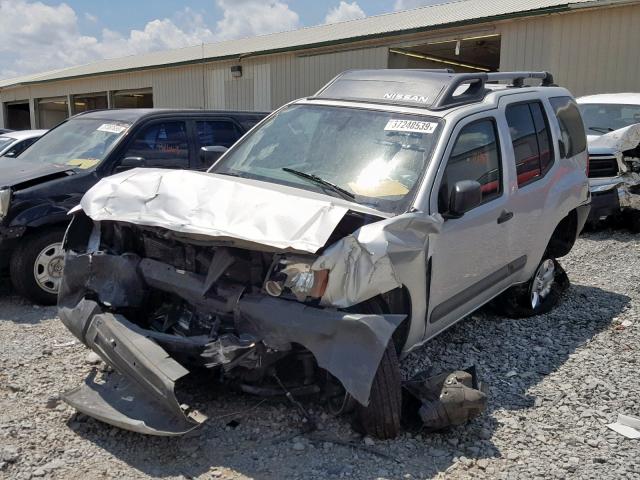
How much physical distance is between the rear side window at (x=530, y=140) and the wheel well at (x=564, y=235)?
2.75 ft

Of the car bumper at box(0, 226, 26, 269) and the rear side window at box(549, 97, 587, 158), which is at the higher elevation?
the rear side window at box(549, 97, 587, 158)

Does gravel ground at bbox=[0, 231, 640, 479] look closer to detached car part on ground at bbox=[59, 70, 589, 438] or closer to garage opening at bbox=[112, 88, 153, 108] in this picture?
detached car part on ground at bbox=[59, 70, 589, 438]

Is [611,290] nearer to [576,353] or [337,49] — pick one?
[576,353]

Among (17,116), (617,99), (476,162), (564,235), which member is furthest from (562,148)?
(17,116)

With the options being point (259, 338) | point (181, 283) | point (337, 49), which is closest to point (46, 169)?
point (181, 283)

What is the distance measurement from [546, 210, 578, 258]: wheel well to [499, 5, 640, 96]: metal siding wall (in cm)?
794

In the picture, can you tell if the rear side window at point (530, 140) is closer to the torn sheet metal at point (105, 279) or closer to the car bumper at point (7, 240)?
the torn sheet metal at point (105, 279)

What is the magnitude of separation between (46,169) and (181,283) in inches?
121

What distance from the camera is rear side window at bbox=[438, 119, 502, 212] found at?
3.95 m

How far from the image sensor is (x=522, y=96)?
16.6ft

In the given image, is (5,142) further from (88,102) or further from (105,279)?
(88,102)

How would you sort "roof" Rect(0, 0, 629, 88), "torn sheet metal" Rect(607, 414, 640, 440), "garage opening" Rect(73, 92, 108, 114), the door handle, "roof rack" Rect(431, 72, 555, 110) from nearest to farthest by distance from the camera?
1. "torn sheet metal" Rect(607, 414, 640, 440)
2. "roof rack" Rect(431, 72, 555, 110)
3. the door handle
4. "roof" Rect(0, 0, 629, 88)
5. "garage opening" Rect(73, 92, 108, 114)

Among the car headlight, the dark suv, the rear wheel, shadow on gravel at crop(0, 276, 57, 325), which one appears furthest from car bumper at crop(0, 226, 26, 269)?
the rear wheel

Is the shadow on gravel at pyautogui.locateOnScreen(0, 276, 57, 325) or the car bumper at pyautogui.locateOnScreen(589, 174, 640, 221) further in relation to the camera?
the car bumper at pyautogui.locateOnScreen(589, 174, 640, 221)
